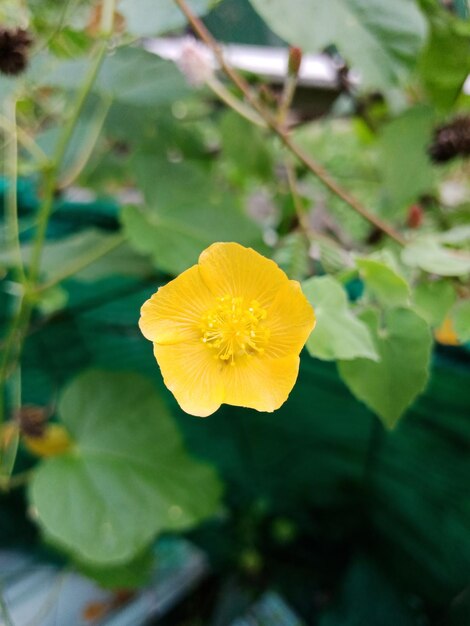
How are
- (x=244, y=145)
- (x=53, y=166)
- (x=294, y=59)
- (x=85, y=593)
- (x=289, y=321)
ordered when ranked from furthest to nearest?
(x=85, y=593), (x=244, y=145), (x=53, y=166), (x=294, y=59), (x=289, y=321)

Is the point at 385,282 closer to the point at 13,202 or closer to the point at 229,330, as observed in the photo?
the point at 229,330

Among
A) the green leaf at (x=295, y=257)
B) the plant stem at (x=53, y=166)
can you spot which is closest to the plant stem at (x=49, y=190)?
the plant stem at (x=53, y=166)

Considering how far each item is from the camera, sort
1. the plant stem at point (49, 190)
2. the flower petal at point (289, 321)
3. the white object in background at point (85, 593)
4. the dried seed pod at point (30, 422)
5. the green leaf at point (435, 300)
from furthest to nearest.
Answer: the white object in background at point (85, 593) < the dried seed pod at point (30, 422) < the plant stem at point (49, 190) < the green leaf at point (435, 300) < the flower petal at point (289, 321)

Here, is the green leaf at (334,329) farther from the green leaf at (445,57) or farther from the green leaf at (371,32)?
the green leaf at (445,57)

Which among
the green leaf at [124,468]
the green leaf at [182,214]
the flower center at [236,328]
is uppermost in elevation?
the flower center at [236,328]

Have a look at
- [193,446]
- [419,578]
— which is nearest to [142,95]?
[193,446]

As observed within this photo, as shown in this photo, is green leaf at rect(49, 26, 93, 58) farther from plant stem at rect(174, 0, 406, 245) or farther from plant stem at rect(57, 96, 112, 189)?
plant stem at rect(174, 0, 406, 245)

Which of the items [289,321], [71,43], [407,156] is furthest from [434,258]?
[71,43]
